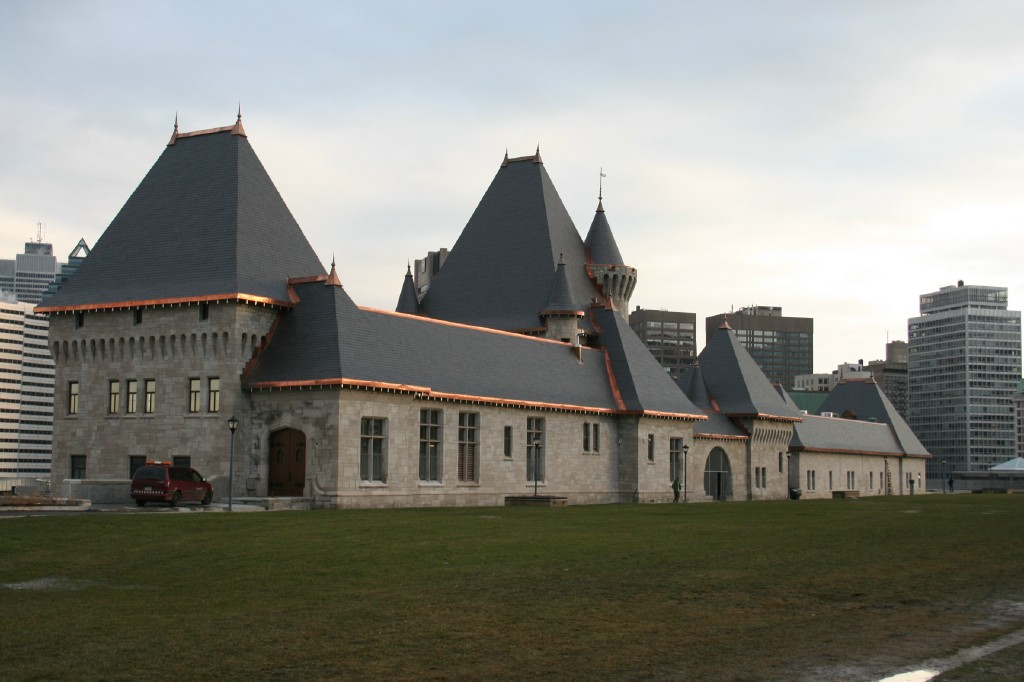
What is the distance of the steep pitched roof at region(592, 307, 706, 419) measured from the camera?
2405 inches

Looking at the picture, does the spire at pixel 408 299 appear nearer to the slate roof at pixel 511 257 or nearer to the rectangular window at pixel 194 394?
the slate roof at pixel 511 257

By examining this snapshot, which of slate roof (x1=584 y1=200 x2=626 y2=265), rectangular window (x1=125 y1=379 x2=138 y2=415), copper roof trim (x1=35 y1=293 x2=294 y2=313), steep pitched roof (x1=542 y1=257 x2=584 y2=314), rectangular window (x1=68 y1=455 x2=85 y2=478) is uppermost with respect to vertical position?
slate roof (x1=584 y1=200 x2=626 y2=265)

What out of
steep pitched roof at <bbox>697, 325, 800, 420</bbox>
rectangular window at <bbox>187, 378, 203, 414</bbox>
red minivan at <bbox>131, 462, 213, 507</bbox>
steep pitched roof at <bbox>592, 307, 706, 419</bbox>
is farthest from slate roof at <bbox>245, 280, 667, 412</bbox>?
steep pitched roof at <bbox>697, 325, 800, 420</bbox>

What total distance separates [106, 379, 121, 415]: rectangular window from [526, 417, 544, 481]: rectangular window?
738 inches

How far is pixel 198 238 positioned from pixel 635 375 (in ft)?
86.4

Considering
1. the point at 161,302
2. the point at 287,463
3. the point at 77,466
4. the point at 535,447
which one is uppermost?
the point at 161,302

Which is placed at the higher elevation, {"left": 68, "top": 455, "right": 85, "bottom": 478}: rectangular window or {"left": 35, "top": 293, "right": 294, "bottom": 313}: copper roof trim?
{"left": 35, "top": 293, "right": 294, "bottom": 313}: copper roof trim

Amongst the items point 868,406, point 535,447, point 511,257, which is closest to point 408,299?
point 511,257

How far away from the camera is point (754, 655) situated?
39.0 feet

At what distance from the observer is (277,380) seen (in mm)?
43031

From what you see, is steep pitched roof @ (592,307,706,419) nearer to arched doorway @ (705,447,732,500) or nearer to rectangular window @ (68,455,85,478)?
arched doorway @ (705,447,732,500)

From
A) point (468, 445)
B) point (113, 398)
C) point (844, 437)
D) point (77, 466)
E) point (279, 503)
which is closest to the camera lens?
point (279, 503)

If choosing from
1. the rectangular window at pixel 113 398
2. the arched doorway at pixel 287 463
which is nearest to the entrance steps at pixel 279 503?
the arched doorway at pixel 287 463

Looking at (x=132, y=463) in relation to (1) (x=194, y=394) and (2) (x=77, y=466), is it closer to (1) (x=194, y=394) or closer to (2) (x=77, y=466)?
(2) (x=77, y=466)
